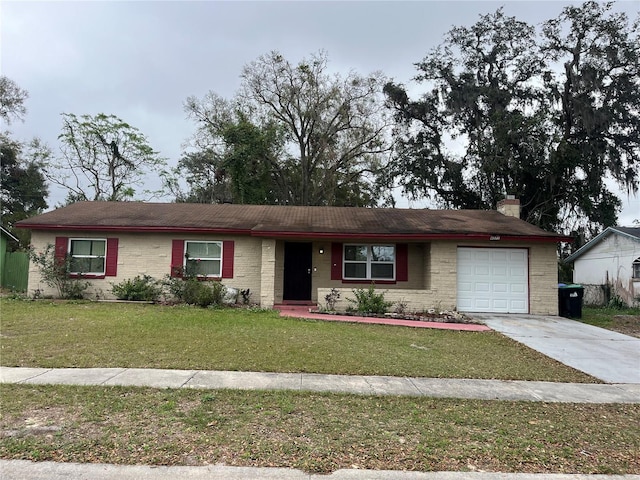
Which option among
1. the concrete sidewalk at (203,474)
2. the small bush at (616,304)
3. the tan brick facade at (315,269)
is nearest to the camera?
the concrete sidewalk at (203,474)

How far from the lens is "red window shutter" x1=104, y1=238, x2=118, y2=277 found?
13.7m

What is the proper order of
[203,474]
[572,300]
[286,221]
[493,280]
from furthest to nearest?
[286,221], [493,280], [572,300], [203,474]

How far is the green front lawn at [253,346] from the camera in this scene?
6.35m

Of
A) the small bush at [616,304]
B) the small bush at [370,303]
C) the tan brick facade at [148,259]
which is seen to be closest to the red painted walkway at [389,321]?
the small bush at [370,303]

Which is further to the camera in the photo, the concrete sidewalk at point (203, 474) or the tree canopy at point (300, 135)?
the tree canopy at point (300, 135)

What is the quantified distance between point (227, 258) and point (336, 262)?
3.77 metres

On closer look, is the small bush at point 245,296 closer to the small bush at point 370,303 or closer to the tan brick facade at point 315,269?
the tan brick facade at point 315,269

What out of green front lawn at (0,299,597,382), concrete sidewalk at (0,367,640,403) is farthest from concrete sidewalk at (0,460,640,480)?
green front lawn at (0,299,597,382)

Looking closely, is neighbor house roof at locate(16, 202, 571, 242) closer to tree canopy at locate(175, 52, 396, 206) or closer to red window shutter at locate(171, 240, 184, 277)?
red window shutter at locate(171, 240, 184, 277)

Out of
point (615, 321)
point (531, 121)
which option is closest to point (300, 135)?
point (531, 121)

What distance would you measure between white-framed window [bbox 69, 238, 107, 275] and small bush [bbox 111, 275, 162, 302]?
3.75 ft

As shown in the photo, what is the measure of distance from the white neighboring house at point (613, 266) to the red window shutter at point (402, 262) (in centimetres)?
1018

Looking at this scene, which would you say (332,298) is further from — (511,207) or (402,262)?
(511,207)

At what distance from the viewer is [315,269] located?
46.6 feet
